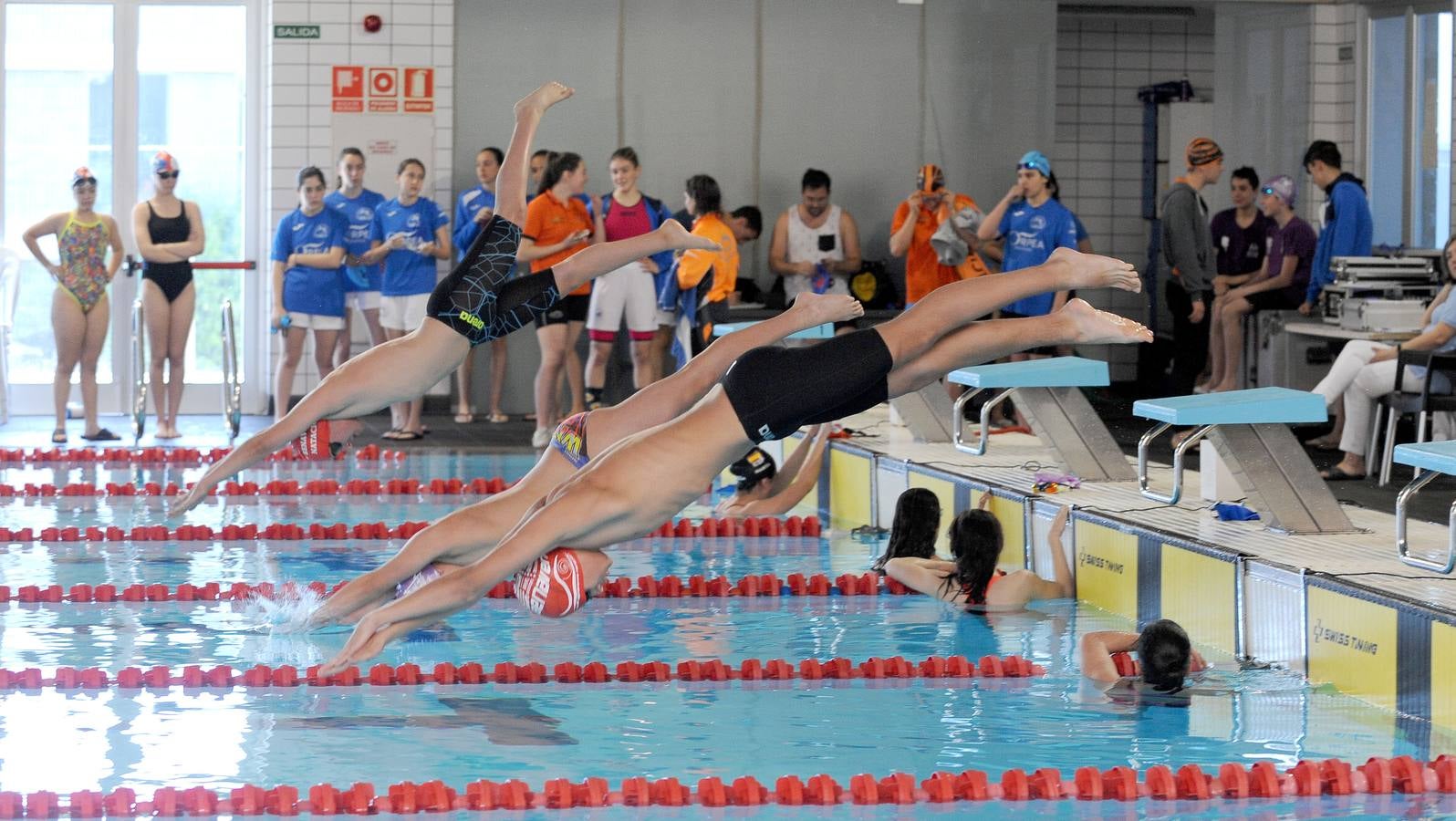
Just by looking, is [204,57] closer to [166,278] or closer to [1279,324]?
[166,278]

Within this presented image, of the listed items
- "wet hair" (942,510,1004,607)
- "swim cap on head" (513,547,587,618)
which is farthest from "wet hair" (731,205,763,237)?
"swim cap on head" (513,547,587,618)

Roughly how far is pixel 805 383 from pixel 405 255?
7716 millimetres

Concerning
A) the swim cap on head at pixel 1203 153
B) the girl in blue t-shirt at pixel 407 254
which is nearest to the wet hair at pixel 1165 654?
the swim cap on head at pixel 1203 153

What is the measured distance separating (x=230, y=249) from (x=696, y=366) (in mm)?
8910

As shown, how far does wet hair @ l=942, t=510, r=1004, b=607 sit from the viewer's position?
22.6 feet

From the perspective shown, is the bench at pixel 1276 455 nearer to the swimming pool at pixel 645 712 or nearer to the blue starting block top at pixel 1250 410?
the blue starting block top at pixel 1250 410

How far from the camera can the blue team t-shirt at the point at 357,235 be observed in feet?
40.7

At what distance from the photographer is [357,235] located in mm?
12438

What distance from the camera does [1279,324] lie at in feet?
39.3

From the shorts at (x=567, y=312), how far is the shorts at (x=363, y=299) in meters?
1.18

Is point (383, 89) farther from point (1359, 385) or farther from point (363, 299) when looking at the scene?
point (1359, 385)

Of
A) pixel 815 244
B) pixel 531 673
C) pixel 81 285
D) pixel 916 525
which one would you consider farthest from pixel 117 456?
pixel 531 673

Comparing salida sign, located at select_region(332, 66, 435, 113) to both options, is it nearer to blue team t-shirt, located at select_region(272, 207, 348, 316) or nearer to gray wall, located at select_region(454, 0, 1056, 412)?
gray wall, located at select_region(454, 0, 1056, 412)

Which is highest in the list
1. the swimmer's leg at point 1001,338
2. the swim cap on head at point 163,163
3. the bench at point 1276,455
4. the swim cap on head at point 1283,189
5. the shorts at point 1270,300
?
the swim cap on head at point 163,163
